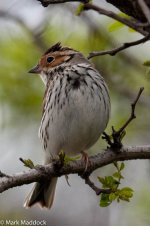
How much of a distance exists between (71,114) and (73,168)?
3.13 ft

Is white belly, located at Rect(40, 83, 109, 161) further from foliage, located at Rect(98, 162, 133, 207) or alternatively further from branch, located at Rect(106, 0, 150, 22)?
branch, located at Rect(106, 0, 150, 22)

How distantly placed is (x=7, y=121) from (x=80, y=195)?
4.83 feet

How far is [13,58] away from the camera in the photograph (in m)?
7.18

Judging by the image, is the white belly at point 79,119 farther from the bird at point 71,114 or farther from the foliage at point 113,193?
the foliage at point 113,193

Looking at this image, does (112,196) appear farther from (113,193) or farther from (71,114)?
(71,114)

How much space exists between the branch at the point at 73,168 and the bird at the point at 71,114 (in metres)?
0.79

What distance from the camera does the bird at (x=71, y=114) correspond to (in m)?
5.07

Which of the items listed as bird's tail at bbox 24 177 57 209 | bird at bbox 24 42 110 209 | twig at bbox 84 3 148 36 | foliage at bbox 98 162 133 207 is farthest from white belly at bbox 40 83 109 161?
twig at bbox 84 3 148 36

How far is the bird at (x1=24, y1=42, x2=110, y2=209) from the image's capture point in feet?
16.6

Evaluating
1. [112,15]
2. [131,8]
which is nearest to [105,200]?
[131,8]

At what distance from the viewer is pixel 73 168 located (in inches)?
165

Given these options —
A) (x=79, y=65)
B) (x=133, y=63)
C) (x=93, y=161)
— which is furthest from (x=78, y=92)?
(x=133, y=63)

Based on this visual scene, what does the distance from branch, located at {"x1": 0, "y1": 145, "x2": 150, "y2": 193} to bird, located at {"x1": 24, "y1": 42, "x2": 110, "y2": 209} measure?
79 centimetres

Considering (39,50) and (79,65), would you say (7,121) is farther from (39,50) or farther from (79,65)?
(79,65)
